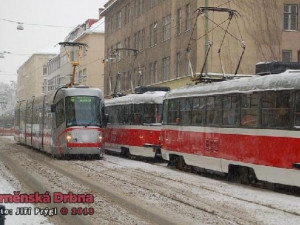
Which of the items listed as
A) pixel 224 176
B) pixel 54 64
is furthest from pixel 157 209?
pixel 54 64

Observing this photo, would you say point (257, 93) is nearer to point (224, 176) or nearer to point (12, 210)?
point (224, 176)

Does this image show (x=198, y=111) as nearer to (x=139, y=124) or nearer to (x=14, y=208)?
(x=139, y=124)

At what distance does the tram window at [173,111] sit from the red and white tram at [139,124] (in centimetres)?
247

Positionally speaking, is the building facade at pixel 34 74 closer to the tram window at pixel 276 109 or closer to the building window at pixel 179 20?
the building window at pixel 179 20

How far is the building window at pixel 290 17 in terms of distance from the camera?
40719 millimetres

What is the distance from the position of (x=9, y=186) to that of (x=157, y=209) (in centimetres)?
476

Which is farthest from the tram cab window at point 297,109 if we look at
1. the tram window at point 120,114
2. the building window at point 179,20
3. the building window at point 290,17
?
the building window at point 179,20

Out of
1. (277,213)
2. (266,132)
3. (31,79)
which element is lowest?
(277,213)

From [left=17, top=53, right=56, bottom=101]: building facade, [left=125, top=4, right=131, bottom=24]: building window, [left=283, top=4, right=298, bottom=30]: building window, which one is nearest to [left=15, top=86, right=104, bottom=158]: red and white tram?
[left=283, top=4, right=298, bottom=30]: building window

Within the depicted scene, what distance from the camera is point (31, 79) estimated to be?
129875mm

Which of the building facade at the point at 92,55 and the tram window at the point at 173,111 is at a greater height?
the building facade at the point at 92,55

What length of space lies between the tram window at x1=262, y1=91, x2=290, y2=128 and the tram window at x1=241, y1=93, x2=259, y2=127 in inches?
14.8

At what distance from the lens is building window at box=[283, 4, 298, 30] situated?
40719 millimetres

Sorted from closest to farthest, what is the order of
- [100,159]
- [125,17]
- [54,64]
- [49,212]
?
1. [49,212]
2. [100,159]
3. [125,17]
4. [54,64]
